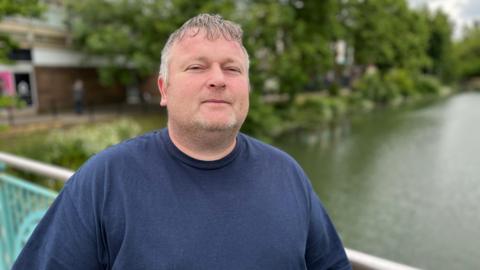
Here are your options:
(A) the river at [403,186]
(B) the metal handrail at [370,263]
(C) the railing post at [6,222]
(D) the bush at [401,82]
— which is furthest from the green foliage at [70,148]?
(D) the bush at [401,82]

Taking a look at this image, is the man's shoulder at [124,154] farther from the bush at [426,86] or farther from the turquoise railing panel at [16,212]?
the bush at [426,86]

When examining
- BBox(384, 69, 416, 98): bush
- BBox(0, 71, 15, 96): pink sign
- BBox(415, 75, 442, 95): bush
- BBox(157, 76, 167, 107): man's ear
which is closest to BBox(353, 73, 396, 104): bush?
BBox(384, 69, 416, 98): bush

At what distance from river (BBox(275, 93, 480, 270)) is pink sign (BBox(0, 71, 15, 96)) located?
35.2 feet

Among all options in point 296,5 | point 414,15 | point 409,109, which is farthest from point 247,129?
point 414,15

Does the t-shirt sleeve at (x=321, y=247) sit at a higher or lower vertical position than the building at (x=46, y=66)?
lower

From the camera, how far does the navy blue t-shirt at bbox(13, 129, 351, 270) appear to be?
4.11 feet

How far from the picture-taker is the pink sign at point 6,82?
50.0 feet

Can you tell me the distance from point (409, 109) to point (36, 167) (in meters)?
29.2

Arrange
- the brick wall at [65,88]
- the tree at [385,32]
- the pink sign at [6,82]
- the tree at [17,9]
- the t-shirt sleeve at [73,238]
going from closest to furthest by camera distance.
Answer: the t-shirt sleeve at [73,238]
the tree at [17,9]
the pink sign at [6,82]
the brick wall at [65,88]
the tree at [385,32]

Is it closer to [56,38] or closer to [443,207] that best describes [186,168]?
[443,207]

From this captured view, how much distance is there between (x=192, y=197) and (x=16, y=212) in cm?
212

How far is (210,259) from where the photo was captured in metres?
1.26

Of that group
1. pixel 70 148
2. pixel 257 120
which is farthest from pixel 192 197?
pixel 257 120

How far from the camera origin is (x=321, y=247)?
1.50 metres
